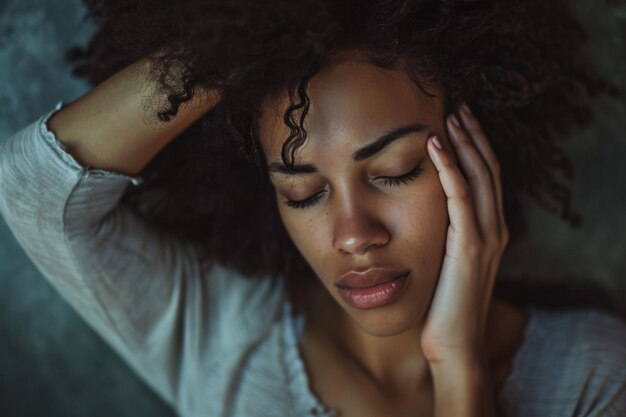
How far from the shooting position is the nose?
1.12 m

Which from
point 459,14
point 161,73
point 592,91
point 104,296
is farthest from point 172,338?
point 592,91

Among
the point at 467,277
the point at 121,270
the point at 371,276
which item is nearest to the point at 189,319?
the point at 121,270

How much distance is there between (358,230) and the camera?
3.68 ft

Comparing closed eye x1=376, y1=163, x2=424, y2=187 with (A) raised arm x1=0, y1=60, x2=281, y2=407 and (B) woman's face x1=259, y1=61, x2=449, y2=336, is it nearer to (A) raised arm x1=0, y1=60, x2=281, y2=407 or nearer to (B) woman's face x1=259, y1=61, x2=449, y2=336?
(B) woman's face x1=259, y1=61, x2=449, y2=336

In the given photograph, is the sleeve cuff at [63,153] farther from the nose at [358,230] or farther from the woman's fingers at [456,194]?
the woman's fingers at [456,194]

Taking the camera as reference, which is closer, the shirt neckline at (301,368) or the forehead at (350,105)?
the forehead at (350,105)

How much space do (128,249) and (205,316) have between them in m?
0.23

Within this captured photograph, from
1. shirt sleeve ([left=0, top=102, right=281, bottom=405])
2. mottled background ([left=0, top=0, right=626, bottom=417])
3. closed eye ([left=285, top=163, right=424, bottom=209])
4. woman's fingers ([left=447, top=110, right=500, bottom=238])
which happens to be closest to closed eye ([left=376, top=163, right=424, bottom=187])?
closed eye ([left=285, top=163, right=424, bottom=209])

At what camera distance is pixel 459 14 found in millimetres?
1134

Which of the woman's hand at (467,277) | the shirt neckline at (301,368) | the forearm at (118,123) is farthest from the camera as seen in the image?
the shirt neckline at (301,368)

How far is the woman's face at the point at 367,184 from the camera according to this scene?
111 centimetres

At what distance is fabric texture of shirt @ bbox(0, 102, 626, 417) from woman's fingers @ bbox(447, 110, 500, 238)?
1.00 feet

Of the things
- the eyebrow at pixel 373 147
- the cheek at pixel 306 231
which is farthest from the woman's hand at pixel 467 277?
the cheek at pixel 306 231

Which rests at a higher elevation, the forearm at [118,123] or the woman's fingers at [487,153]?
the forearm at [118,123]
